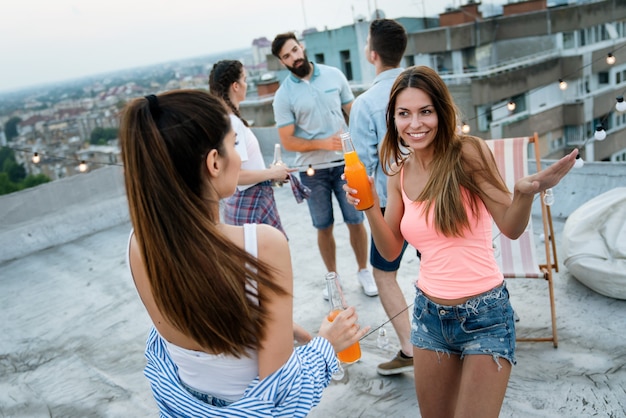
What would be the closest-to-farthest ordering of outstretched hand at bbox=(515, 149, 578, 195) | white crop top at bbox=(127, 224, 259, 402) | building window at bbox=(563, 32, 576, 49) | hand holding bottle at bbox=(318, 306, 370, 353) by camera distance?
white crop top at bbox=(127, 224, 259, 402) < hand holding bottle at bbox=(318, 306, 370, 353) < outstretched hand at bbox=(515, 149, 578, 195) < building window at bbox=(563, 32, 576, 49)

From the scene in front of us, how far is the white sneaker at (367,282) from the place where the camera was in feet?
11.1

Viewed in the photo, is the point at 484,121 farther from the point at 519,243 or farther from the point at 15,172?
the point at 519,243

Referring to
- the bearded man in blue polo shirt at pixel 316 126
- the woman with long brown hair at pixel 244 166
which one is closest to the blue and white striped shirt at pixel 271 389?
the woman with long brown hair at pixel 244 166

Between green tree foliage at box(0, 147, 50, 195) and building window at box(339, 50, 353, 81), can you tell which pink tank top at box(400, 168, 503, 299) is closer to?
green tree foliage at box(0, 147, 50, 195)

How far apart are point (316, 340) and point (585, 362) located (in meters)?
1.76

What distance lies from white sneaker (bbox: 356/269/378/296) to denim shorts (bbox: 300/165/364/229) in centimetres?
37

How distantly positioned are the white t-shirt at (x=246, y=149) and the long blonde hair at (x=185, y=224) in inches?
65.6

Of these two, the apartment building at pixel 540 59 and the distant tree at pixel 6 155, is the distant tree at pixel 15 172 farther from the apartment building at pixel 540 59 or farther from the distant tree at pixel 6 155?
the apartment building at pixel 540 59

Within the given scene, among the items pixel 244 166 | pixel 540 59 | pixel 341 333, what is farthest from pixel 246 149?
pixel 540 59

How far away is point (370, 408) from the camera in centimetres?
235

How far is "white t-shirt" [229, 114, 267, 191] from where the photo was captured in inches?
108

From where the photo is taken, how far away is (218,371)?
1.16 m

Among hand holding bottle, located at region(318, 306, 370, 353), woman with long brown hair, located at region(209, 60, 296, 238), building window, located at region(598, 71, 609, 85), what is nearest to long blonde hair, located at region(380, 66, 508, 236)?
hand holding bottle, located at region(318, 306, 370, 353)

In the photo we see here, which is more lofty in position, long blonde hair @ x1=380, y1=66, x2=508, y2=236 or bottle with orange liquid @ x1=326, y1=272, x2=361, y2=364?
long blonde hair @ x1=380, y1=66, x2=508, y2=236
